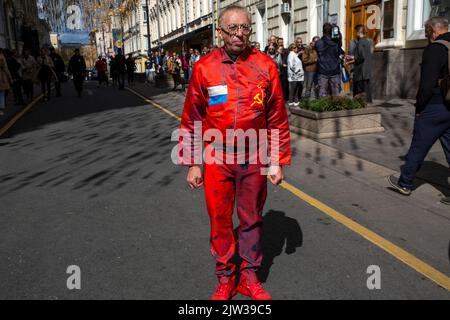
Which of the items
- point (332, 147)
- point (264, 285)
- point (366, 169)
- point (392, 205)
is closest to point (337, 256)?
point (264, 285)

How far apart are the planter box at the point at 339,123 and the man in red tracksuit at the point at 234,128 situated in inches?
219

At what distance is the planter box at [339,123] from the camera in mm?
8453

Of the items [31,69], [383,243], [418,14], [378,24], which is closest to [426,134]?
[383,243]

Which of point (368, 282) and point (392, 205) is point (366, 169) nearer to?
point (392, 205)

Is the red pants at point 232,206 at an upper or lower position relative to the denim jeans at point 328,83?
lower

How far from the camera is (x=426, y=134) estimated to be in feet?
16.2

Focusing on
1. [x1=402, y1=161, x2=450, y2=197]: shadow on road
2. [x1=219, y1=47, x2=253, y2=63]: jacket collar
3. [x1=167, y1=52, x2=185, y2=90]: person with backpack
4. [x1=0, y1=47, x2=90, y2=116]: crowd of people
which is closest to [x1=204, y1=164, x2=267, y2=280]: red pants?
[x1=219, y1=47, x2=253, y2=63]: jacket collar

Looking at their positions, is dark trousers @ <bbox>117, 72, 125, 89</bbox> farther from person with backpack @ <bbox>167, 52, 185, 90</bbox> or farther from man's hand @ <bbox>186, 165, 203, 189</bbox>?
man's hand @ <bbox>186, 165, 203, 189</bbox>

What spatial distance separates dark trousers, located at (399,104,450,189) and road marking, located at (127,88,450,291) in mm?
1014

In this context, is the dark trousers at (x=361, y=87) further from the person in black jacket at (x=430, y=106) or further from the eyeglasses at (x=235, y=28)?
the eyeglasses at (x=235, y=28)

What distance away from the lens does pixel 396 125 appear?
31.3ft

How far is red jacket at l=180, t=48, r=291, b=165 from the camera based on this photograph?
2.81 metres

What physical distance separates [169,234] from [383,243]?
6.07 feet

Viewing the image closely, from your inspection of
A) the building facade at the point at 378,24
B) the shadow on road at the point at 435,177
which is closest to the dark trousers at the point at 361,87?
the building facade at the point at 378,24
